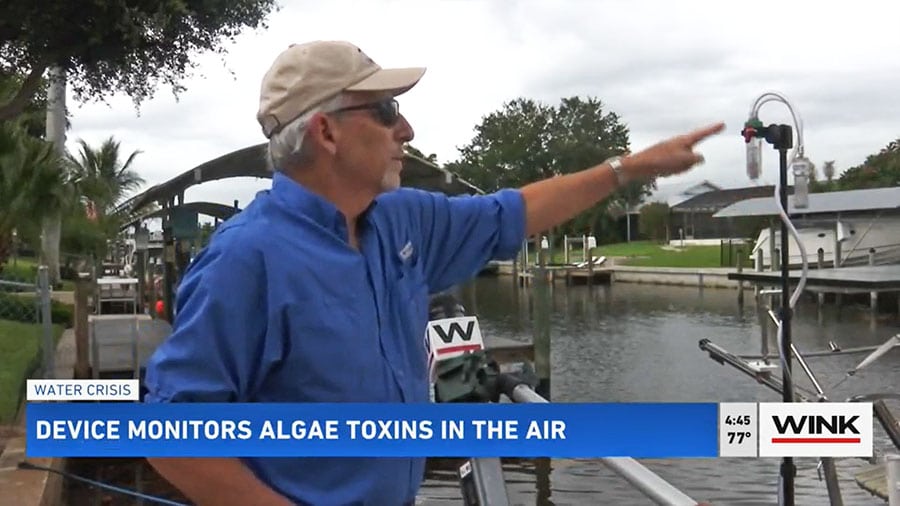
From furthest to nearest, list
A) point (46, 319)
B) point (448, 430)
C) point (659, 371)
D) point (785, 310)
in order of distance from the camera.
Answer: point (659, 371) < point (46, 319) < point (785, 310) < point (448, 430)

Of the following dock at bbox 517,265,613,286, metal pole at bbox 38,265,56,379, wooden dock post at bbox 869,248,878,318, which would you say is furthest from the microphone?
dock at bbox 517,265,613,286

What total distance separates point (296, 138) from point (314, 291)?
27cm

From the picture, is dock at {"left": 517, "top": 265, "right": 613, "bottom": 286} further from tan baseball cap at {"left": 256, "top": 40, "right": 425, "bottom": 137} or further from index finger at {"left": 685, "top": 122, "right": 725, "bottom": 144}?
tan baseball cap at {"left": 256, "top": 40, "right": 425, "bottom": 137}

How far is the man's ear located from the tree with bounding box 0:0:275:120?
7789 millimetres

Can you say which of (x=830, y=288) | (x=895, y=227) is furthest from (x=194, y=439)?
(x=895, y=227)

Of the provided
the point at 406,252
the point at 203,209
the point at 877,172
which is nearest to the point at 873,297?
the point at 877,172

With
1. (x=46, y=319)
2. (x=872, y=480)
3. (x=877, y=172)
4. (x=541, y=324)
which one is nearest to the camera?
(x=872, y=480)

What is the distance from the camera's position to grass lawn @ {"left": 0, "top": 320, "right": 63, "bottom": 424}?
28.6 ft

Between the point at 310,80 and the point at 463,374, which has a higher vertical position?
the point at 310,80

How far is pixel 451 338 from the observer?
2.77m

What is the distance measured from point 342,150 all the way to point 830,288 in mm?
23547

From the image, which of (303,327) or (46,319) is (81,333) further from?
(303,327)

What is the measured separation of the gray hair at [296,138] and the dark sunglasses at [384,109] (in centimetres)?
2

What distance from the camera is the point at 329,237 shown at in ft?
5.63
